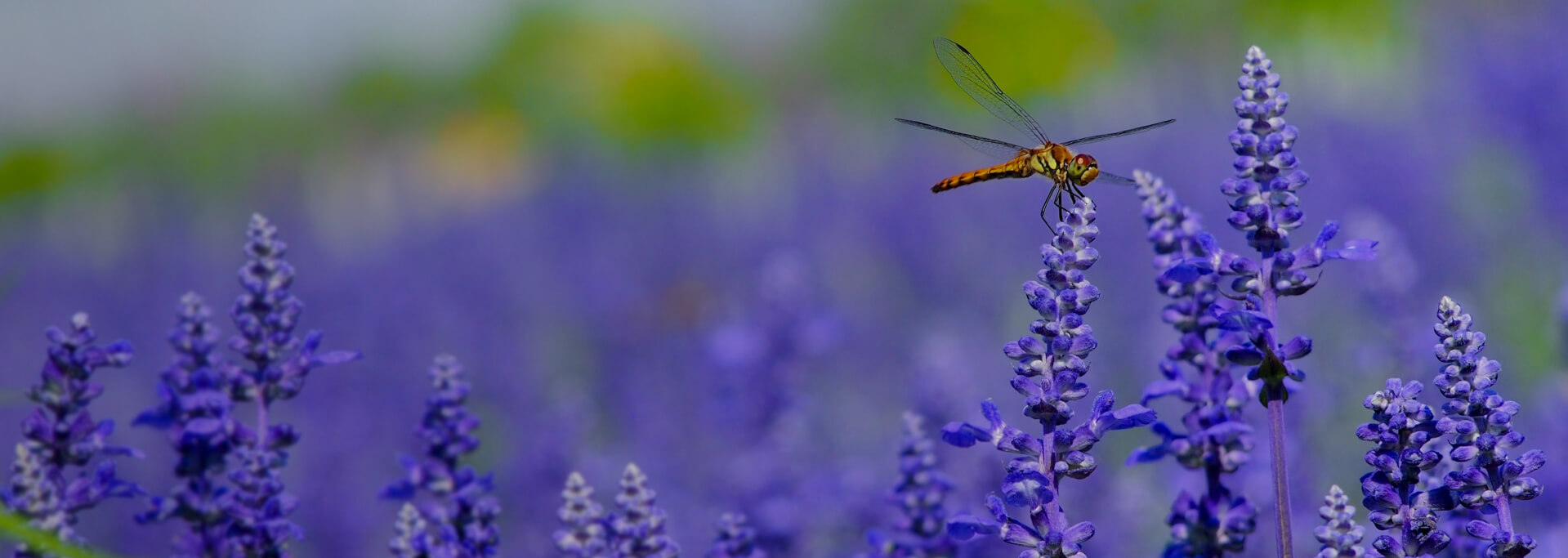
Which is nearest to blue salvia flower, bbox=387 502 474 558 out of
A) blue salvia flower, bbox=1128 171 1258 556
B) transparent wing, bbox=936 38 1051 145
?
blue salvia flower, bbox=1128 171 1258 556

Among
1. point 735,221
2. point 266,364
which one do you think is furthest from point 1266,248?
point 735,221

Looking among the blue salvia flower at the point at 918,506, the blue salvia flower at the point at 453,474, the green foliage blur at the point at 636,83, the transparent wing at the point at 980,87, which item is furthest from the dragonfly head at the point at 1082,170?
the green foliage blur at the point at 636,83

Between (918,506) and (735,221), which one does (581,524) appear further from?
(735,221)

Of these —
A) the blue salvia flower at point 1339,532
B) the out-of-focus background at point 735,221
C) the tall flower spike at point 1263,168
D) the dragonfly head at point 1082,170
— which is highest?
the out-of-focus background at point 735,221

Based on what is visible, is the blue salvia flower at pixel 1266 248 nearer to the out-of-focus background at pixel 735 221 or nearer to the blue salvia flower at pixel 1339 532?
the blue salvia flower at pixel 1339 532

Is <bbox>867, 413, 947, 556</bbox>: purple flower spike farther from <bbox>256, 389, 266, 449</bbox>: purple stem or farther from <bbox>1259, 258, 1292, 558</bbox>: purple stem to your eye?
<bbox>256, 389, 266, 449</bbox>: purple stem

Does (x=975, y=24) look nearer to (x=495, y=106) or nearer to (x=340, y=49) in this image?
(x=495, y=106)
